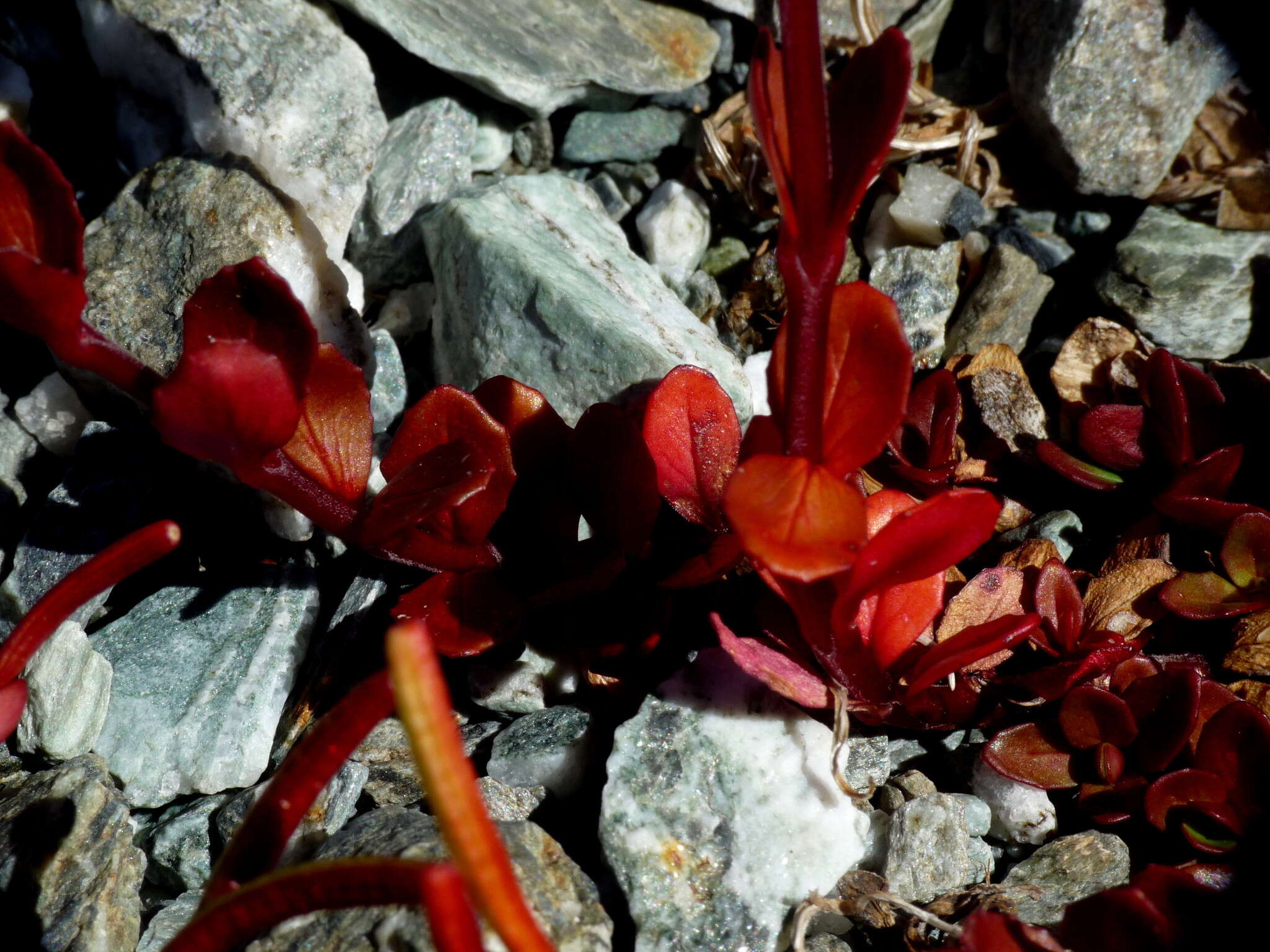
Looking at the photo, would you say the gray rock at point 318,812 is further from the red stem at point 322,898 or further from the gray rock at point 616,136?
the gray rock at point 616,136

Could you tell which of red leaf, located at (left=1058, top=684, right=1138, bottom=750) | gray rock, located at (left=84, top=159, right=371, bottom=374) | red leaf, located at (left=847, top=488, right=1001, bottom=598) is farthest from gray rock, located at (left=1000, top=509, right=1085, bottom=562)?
gray rock, located at (left=84, top=159, right=371, bottom=374)

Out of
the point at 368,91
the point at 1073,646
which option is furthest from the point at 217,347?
the point at 1073,646

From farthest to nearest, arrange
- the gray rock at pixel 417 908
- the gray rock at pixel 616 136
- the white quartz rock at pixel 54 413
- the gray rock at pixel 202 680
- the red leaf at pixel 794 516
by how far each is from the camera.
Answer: the gray rock at pixel 616 136
the white quartz rock at pixel 54 413
the gray rock at pixel 202 680
the gray rock at pixel 417 908
the red leaf at pixel 794 516

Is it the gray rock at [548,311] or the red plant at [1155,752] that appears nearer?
the red plant at [1155,752]

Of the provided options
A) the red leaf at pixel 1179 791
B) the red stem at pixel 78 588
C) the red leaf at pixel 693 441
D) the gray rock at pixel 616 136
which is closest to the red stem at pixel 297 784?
the red stem at pixel 78 588

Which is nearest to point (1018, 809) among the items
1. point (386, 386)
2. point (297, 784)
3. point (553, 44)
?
point (297, 784)

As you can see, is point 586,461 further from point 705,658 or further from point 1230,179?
point 1230,179

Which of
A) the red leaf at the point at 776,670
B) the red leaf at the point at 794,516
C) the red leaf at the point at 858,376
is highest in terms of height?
the red leaf at the point at 858,376

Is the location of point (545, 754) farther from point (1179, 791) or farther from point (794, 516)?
point (1179, 791)
